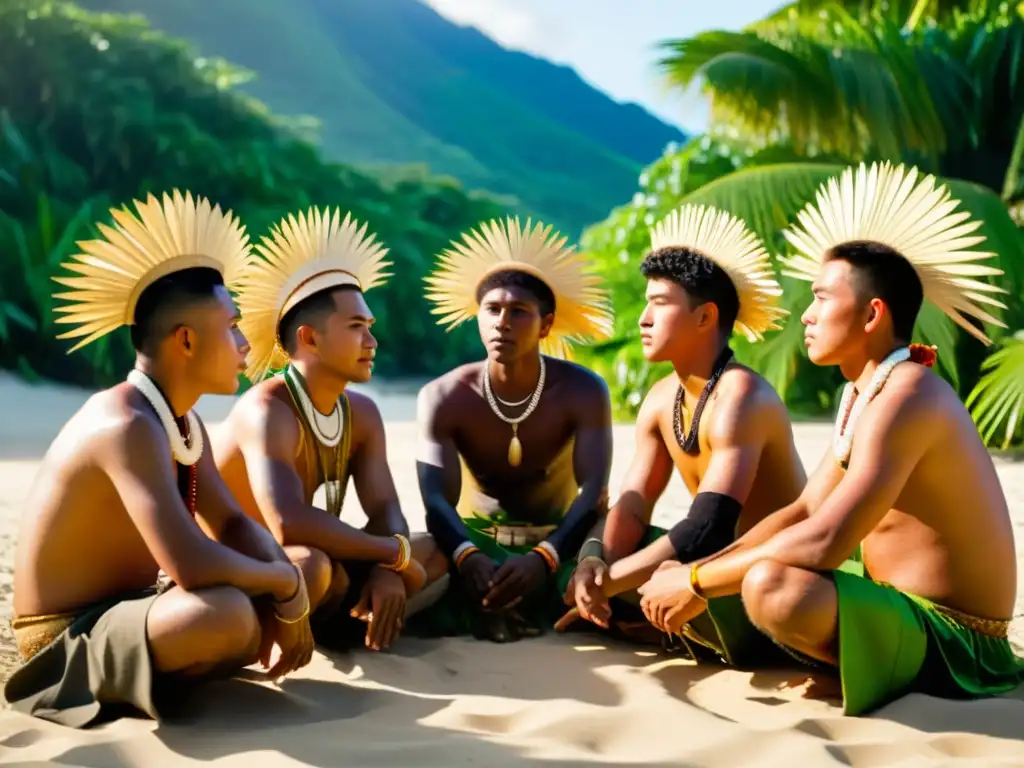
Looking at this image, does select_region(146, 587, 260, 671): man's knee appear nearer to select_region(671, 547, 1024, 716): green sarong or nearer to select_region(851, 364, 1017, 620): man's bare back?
select_region(671, 547, 1024, 716): green sarong

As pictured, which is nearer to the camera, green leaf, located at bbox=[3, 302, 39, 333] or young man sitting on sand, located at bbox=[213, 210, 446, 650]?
young man sitting on sand, located at bbox=[213, 210, 446, 650]

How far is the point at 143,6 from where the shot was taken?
142 feet

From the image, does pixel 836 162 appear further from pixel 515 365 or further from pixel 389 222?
pixel 389 222

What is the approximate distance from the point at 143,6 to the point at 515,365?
42.5 m

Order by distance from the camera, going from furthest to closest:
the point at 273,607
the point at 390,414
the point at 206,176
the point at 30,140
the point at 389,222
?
the point at 389,222, the point at 206,176, the point at 30,140, the point at 390,414, the point at 273,607

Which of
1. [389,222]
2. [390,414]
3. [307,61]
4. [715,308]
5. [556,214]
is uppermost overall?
[307,61]

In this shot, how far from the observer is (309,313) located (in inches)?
175

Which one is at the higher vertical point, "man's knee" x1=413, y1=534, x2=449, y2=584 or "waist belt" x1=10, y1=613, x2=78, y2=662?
"man's knee" x1=413, y1=534, x2=449, y2=584

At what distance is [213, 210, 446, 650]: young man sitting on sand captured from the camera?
13.4 ft

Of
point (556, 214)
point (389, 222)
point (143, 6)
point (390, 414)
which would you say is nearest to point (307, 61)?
point (143, 6)

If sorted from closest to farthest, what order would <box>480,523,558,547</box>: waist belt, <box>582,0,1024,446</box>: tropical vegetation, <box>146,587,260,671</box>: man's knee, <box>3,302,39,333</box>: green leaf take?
<box>146,587,260,671</box>: man's knee → <box>480,523,558,547</box>: waist belt → <box>582,0,1024,446</box>: tropical vegetation → <box>3,302,39,333</box>: green leaf

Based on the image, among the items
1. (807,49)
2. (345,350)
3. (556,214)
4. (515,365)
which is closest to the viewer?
(345,350)

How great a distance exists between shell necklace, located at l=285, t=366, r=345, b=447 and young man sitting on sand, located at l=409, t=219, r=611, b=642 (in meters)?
0.49

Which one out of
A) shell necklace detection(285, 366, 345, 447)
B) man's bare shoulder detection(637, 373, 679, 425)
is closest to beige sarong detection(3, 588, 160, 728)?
shell necklace detection(285, 366, 345, 447)
